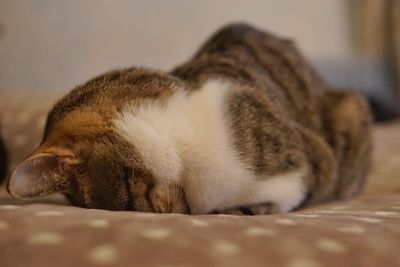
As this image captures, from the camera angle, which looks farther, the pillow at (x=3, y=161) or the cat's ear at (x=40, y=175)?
the pillow at (x=3, y=161)

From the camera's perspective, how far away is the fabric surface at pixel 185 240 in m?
0.62

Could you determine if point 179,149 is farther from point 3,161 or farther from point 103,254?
point 3,161

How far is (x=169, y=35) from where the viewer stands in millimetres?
3439

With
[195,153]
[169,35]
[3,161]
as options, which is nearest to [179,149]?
[195,153]

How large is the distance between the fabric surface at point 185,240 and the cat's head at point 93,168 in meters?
0.17

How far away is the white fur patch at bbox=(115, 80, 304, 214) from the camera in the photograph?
1.09 meters

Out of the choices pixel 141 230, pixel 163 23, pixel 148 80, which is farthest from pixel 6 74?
pixel 141 230

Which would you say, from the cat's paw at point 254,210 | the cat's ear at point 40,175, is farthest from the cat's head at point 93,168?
the cat's paw at point 254,210

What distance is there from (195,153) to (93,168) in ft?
0.75

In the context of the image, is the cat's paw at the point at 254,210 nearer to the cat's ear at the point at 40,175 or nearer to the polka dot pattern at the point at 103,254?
the cat's ear at the point at 40,175

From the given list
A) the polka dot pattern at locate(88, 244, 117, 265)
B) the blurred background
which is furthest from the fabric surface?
the blurred background

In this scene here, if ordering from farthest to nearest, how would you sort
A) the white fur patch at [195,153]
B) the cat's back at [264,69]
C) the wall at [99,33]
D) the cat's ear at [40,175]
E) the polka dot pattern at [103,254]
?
the wall at [99,33]
the cat's back at [264,69]
the white fur patch at [195,153]
the cat's ear at [40,175]
the polka dot pattern at [103,254]

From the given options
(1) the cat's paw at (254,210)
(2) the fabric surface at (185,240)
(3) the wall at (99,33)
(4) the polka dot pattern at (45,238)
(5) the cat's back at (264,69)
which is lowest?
(1) the cat's paw at (254,210)

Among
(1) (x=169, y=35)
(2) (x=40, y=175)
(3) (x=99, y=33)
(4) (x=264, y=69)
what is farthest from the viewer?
(1) (x=169, y=35)
